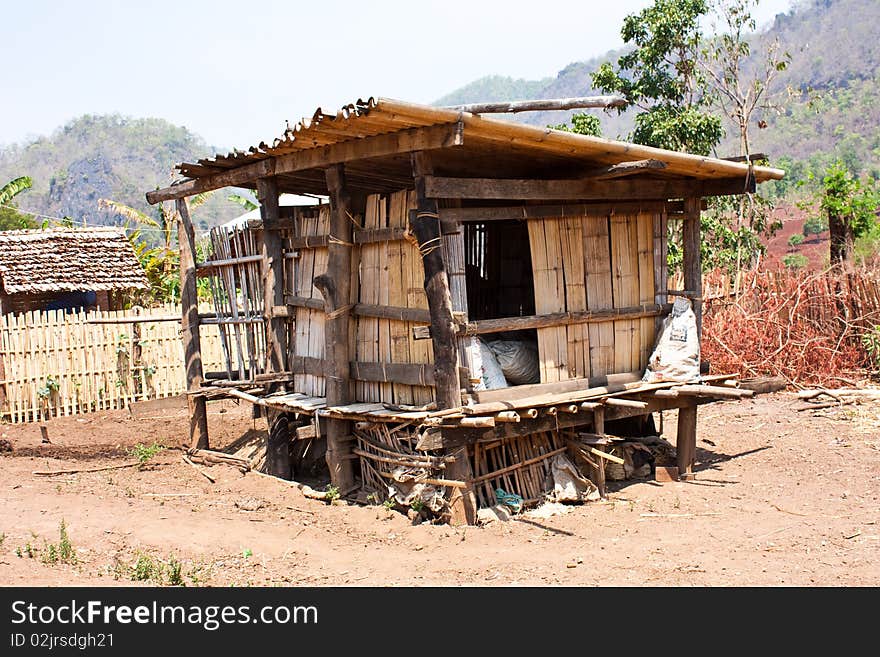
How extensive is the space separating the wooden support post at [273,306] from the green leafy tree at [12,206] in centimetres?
1386

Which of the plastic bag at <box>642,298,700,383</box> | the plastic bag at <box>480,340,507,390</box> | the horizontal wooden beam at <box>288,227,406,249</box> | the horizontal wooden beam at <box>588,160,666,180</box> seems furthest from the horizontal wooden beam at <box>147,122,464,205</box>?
the plastic bag at <box>642,298,700,383</box>

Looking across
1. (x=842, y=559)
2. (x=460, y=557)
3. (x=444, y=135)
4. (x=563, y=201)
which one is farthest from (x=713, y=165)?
(x=460, y=557)

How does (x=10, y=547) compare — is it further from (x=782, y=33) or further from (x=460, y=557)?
(x=782, y=33)

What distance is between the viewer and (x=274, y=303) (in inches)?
356

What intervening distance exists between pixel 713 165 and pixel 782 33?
77.4m

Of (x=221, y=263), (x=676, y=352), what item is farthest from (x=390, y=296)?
(x=221, y=263)

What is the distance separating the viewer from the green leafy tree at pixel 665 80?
17000 millimetres

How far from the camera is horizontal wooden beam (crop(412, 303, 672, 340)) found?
7289 mm

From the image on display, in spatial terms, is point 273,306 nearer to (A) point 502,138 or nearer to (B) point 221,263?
(B) point 221,263

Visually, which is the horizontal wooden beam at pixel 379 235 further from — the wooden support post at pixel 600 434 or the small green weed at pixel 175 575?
the small green weed at pixel 175 575

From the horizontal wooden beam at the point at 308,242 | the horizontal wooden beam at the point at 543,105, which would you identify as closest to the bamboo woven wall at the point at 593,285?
the horizontal wooden beam at the point at 543,105

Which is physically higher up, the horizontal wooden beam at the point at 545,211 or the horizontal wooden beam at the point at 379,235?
the horizontal wooden beam at the point at 545,211

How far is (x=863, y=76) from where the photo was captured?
186ft

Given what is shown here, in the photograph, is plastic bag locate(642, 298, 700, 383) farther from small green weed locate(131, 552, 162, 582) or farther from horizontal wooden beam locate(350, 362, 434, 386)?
small green weed locate(131, 552, 162, 582)
